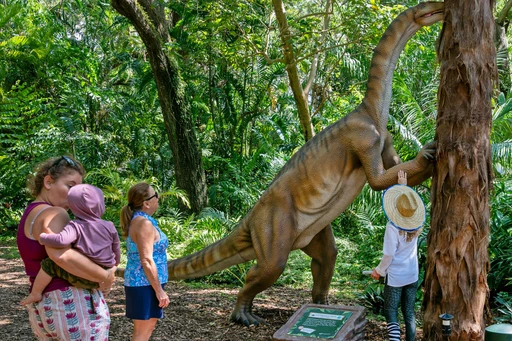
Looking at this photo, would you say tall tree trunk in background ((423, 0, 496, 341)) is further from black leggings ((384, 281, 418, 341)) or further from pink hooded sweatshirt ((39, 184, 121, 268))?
pink hooded sweatshirt ((39, 184, 121, 268))

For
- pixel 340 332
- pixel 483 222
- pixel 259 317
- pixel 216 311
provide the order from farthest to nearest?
1. pixel 216 311
2. pixel 259 317
3. pixel 340 332
4. pixel 483 222

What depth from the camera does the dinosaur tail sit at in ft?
18.2

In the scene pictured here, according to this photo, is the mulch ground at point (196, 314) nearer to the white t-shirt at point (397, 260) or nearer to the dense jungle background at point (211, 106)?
the dense jungle background at point (211, 106)

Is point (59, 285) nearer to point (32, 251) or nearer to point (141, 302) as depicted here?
point (32, 251)

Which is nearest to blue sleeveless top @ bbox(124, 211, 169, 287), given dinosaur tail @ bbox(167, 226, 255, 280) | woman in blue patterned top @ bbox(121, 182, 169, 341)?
woman in blue patterned top @ bbox(121, 182, 169, 341)

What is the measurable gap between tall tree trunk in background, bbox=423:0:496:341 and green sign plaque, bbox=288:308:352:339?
77cm

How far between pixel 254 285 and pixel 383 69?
2317 mm

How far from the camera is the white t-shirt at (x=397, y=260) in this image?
13.9 feet

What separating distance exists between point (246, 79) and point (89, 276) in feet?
30.8

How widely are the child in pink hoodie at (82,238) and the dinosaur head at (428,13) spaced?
3025mm

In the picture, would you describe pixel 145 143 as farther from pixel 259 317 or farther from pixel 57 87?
pixel 259 317

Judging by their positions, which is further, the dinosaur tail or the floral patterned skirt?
the dinosaur tail

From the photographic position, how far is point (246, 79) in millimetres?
12031

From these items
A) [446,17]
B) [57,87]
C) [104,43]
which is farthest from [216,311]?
[104,43]
